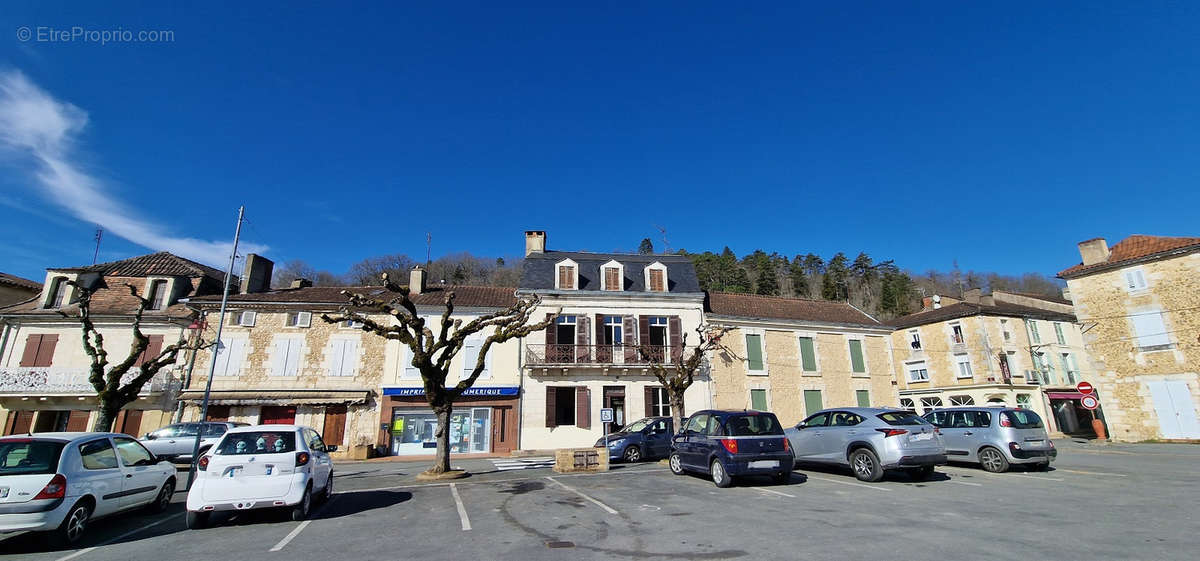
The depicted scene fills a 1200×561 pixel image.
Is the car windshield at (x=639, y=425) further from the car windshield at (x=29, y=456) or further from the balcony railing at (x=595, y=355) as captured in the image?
the car windshield at (x=29, y=456)

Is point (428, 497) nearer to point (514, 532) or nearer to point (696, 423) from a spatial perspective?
point (514, 532)

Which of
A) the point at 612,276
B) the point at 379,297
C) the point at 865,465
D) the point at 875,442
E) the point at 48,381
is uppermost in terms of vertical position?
the point at 612,276

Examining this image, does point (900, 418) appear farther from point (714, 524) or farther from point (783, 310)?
point (783, 310)

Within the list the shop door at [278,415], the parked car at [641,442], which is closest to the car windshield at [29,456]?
the parked car at [641,442]

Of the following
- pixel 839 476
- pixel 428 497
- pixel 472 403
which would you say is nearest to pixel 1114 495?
pixel 839 476

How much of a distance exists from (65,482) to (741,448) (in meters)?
10.4

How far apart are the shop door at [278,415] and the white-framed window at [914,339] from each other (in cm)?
3659

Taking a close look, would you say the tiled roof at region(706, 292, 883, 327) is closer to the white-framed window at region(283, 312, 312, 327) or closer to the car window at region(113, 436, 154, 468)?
the white-framed window at region(283, 312, 312, 327)

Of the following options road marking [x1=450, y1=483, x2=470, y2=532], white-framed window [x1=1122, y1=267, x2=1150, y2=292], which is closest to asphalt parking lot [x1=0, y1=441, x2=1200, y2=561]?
road marking [x1=450, y1=483, x2=470, y2=532]

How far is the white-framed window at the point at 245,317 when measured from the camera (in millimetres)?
22906

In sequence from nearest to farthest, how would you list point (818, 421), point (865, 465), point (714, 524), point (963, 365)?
point (714, 524) → point (865, 465) → point (818, 421) → point (963, 365)

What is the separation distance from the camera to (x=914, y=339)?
3362 cm

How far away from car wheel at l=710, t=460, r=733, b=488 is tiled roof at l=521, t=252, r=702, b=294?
1497cm

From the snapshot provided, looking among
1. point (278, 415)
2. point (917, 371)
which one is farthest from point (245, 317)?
point (917, 371)
